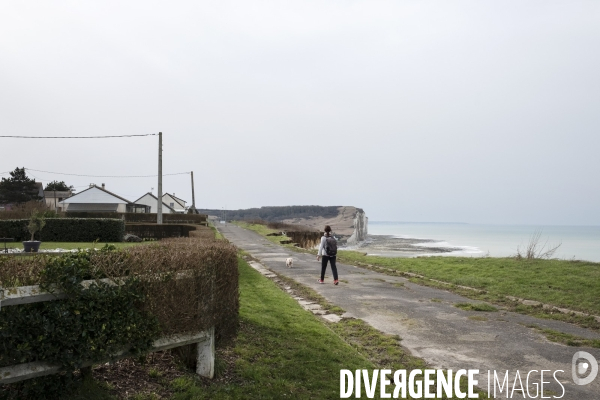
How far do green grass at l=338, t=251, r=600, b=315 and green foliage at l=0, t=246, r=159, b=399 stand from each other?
33.0 feet

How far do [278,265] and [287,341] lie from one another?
13.2 meters

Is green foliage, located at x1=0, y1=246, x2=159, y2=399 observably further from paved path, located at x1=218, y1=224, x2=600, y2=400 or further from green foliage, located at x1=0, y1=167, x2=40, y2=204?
green foliage, located at x1=0, y1=167, x2=40, y2=204

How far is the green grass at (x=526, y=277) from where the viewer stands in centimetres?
1191

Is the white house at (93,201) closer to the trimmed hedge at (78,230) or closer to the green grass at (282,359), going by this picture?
the trimmed hedge at (78,230)

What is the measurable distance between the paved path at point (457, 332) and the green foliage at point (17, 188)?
249 ft

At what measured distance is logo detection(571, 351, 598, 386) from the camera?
6273 mm

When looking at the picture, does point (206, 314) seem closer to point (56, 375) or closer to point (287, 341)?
point (56, 375)

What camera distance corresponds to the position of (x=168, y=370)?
5.48 m

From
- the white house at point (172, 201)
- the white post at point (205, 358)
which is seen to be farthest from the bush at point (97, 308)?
the white house at point (172, 201)

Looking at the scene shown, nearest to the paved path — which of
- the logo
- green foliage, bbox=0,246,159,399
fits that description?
the logo

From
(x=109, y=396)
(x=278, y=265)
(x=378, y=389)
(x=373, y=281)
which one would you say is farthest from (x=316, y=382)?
(x=278, y=265)

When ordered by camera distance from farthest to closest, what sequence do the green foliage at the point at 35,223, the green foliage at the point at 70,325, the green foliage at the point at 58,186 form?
the green foliage at the point at 58,186 → the green foliage at the point at 35,223 → the green foliage at the point at 70,325

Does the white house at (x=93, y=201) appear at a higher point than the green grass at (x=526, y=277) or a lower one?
higher

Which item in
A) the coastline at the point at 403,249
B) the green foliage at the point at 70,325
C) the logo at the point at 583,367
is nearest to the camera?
the green foliage at the point at 70,325
